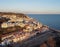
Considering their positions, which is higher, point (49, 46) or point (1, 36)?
point (49, 46)

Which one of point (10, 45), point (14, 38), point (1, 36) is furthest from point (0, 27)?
point (10, 45)

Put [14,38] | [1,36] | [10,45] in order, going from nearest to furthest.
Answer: [10,45] → [14,38] → [1,36]

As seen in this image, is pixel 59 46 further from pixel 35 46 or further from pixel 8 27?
pixel 8 27

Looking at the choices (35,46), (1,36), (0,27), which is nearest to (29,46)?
(35,46)

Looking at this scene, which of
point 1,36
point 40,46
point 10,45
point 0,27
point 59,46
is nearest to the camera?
point 40,46

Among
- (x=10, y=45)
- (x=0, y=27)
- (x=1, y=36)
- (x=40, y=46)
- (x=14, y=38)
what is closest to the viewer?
(x=40, y=46)

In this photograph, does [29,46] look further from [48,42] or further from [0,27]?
[0,27]

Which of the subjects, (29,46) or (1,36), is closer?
(29,46)

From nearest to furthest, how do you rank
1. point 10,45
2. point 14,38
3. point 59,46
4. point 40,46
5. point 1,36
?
1. point 40,46
2. point 59,46
3. point 10,45
4. point 14,38
5. point 1,36

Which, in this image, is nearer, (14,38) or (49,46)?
(49,46)
